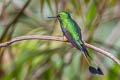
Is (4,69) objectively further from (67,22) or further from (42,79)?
(67,22)

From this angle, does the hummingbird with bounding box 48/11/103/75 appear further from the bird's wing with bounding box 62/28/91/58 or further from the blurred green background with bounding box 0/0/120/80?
the blurred green background with bounding box 0/0/120/80

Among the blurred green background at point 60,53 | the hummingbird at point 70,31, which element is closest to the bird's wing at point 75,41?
the hummingbird at point 70,31

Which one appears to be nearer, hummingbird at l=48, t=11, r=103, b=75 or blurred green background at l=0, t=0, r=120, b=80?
hummingbird at l=48, t=11, r=103, b=75

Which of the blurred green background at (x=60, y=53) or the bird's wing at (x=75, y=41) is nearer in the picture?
the bird's wing at (x=75, y=41)

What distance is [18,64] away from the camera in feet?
8.05

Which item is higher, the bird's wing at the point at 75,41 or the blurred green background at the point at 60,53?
the bird's wing at the point at 75,41

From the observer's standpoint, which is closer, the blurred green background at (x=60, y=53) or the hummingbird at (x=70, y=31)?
the hummingbird at (x=70, y=31)

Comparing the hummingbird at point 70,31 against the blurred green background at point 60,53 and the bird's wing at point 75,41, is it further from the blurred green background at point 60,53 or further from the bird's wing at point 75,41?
the blurred green background at point 60,53

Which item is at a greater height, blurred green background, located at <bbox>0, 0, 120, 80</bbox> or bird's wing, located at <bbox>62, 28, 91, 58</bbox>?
bird's wing, located at <bbox>62, 28, 91, 58</bbox>

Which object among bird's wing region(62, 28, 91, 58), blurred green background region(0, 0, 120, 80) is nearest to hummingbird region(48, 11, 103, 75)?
bird's wing region(62, 28, 91, 58)

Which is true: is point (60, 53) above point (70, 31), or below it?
below

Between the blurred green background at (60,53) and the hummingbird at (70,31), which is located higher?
the hummingbird at (70,31)

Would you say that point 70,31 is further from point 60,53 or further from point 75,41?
point 60,53

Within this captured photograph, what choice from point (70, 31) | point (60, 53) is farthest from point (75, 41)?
point (60, 53)
